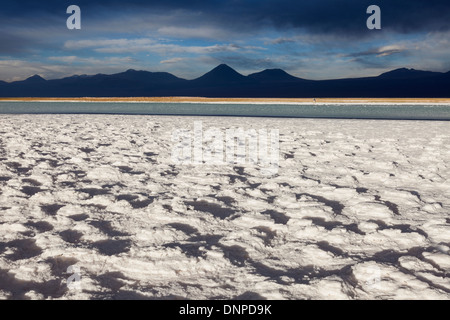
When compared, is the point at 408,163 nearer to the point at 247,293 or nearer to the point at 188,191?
the point at 188,191

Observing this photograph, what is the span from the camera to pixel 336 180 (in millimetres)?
3273
